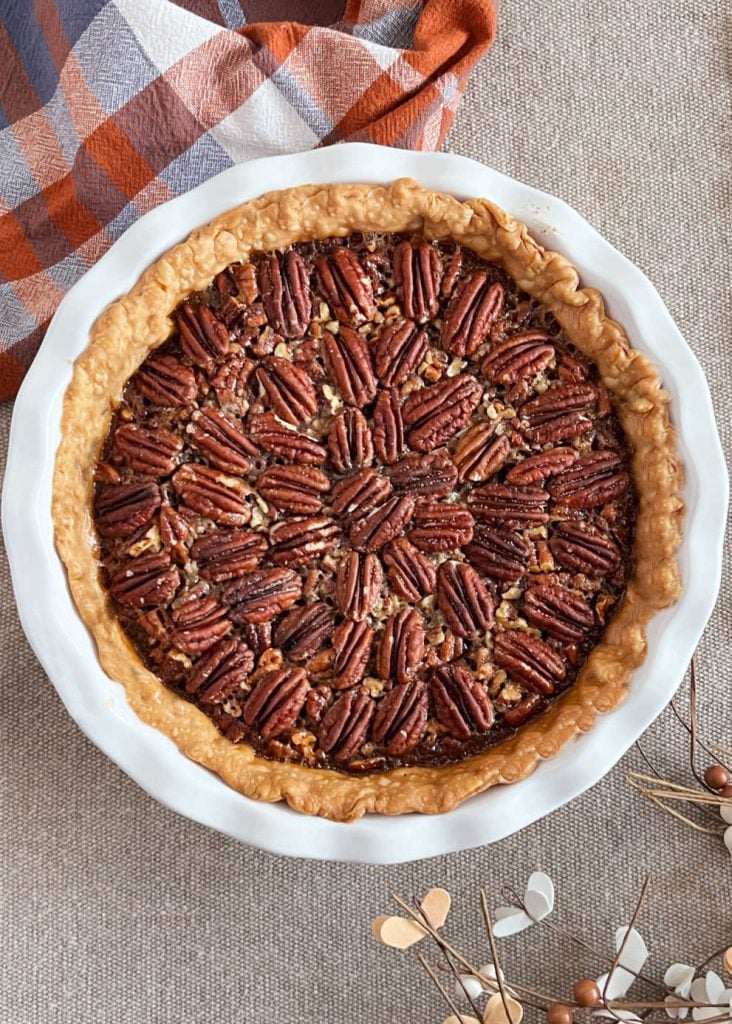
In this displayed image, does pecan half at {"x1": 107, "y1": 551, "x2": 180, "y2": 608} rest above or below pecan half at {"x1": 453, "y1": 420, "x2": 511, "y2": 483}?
above

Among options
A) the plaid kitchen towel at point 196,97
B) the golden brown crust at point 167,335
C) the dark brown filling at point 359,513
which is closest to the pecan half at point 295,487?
the dark brown filling at point 359,513

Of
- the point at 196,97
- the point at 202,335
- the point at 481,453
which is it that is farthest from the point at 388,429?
the point at 196,97

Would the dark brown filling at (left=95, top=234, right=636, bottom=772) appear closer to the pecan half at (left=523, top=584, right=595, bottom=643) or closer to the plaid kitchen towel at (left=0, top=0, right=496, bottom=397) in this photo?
the pecan half at (left=523, top=584, right=595, bottom=643)

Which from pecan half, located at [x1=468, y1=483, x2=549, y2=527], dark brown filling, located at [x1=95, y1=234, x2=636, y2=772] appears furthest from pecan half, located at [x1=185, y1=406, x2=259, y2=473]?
pecan half, located at [x1=468, y1=483, x2=549, y2=527]

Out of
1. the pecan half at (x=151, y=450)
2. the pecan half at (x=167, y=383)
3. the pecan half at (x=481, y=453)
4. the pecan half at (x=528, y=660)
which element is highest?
the pecan half at (x=167, y=383)

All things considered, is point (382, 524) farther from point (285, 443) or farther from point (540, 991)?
point (540, 991)

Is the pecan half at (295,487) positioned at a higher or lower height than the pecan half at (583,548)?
higher

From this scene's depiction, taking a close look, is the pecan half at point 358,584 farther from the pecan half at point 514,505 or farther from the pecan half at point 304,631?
the pecan half at point 514,505

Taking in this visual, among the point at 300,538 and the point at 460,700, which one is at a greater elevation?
the point at 300,538
